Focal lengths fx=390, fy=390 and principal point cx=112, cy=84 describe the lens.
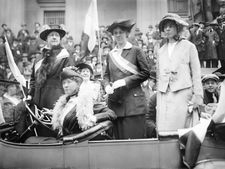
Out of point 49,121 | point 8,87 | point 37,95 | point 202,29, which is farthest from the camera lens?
point 202,29

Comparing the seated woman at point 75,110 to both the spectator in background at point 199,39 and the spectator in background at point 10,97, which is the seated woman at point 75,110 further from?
the spectator in background at point 199,39

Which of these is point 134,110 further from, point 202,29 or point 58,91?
point 202,29

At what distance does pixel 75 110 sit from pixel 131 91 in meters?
0.93

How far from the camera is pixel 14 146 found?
3.41 metres

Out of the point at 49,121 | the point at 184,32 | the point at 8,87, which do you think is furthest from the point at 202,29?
the point at 49,121

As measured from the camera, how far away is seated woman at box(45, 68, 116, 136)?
3598mm

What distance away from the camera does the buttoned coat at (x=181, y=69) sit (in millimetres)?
4070

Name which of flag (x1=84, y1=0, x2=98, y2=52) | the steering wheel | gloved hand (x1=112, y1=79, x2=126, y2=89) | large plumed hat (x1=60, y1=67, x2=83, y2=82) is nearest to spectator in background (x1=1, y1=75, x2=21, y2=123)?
flag (x1=84, y1=0, x2=98, y2=52)

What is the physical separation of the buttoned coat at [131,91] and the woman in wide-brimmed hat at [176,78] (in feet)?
0.84

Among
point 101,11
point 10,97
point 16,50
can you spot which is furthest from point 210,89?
point 101,11

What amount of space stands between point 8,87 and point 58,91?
374 centimetres

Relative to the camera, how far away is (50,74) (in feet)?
15.9

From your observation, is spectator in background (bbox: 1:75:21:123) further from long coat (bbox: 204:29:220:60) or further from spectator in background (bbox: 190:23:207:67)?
long coat (bbox: 204:29:220:60)

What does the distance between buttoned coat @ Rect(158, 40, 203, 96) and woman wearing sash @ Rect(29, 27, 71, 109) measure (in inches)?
52.9
